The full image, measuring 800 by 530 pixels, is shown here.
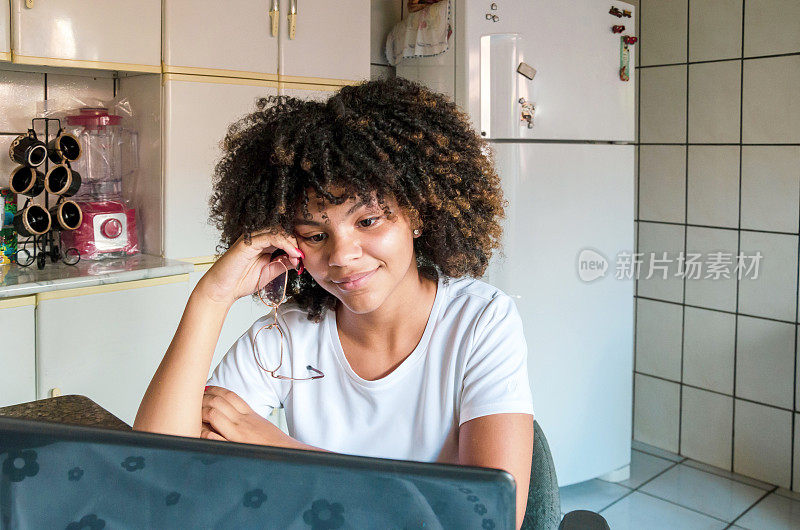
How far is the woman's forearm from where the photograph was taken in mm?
1019

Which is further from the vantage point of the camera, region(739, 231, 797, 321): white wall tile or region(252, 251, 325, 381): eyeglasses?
region(739, 231, 797, 321): white wall tile

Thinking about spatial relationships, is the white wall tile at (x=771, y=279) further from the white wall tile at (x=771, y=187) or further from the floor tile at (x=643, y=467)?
the floor tile at (x=643, y=467)

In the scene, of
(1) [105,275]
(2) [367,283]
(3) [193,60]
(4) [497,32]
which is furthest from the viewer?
(4) [497,32]

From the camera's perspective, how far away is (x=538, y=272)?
257cm

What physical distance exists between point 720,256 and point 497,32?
125 centimetres

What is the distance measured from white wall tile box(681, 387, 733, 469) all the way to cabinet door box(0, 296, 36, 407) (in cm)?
241

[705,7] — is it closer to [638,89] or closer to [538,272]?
[638,89]

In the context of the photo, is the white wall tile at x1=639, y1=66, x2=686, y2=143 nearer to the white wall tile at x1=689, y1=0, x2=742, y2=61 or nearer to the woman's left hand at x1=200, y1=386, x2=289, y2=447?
the white wall tile at x1=689, y1=0, x2=742, y2=61

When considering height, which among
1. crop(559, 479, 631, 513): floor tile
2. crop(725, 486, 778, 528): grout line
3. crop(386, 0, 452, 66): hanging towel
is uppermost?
crop(386, 0, 452, 66): hanging towel

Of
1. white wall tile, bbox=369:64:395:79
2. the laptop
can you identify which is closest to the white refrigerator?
white wall tile, bbox=369:64:395:79

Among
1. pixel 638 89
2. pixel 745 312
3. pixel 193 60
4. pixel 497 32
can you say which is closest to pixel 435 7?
pixel 497 32

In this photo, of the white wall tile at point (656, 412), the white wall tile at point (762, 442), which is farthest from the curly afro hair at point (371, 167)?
the white wall tile at point (656, 412)

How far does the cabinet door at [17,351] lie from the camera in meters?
1.91

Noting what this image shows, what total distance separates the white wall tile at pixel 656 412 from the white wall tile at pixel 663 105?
1017 millimetres
